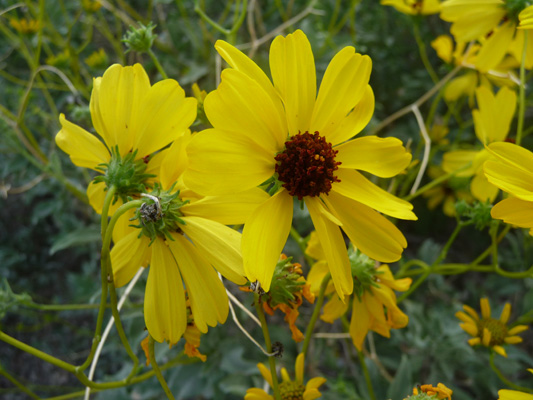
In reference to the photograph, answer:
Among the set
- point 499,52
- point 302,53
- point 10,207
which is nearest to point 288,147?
point 302,53

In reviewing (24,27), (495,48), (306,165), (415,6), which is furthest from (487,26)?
(24,27)

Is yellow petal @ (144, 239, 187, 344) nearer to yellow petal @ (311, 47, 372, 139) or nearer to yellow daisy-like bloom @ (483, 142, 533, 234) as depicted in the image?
yellow petal @ (311, 47, 372, 139)

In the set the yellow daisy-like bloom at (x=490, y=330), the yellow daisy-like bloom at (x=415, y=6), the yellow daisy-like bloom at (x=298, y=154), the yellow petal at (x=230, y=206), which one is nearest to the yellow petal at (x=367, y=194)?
the yellow daisy-like bloom at (x=298, y=154)

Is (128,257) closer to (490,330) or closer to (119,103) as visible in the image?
(119,103)

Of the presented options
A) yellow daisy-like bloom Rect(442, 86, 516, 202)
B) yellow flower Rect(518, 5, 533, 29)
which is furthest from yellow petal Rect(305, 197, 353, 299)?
yellow daisy-like bloom Rect(442, 86, 516, 202)

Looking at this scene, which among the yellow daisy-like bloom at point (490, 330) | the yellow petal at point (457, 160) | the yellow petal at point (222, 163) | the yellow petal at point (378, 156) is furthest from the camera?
the yellow petal at point (457, 160)

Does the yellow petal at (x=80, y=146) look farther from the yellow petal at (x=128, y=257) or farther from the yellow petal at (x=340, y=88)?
the yellow petal at (x=340, y=88)
